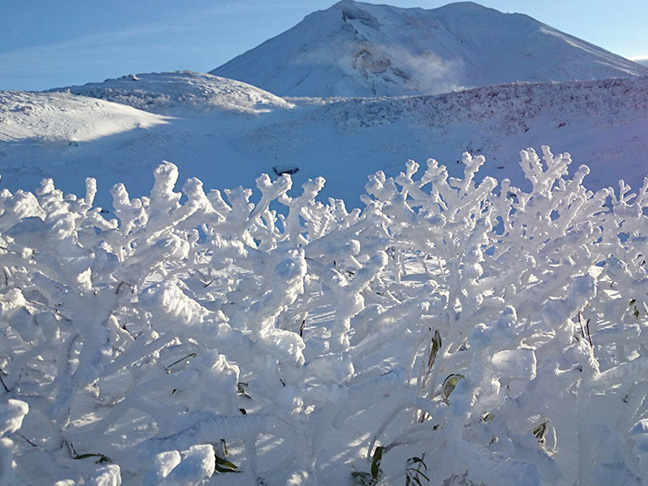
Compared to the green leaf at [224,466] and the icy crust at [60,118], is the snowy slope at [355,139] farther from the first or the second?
the green leaf at [224,466]

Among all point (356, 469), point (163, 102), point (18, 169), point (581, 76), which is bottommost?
point (356, 469)

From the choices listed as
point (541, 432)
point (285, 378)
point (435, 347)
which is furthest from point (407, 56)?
point (285, 378)

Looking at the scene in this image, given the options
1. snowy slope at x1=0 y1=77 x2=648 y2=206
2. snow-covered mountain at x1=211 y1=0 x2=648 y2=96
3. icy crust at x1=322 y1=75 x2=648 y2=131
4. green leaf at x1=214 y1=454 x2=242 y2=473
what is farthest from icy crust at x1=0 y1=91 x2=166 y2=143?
snow-covered mountain at x1=211 y1=0 x2=648 y2=96

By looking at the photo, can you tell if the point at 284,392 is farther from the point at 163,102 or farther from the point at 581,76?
the point at 581,76

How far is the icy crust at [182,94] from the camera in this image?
1880 centimetres

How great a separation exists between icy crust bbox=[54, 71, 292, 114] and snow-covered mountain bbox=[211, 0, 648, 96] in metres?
15.9

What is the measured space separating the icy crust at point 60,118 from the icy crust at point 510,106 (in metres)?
7.90

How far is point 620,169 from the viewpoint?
38.3 ft

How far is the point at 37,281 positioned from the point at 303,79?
4073cm

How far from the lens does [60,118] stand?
13758mm

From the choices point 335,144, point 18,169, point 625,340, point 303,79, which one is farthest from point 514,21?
point 625,340

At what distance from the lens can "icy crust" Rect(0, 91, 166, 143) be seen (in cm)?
1260

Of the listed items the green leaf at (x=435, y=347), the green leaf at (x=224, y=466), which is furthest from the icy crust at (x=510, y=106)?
the green leaf at (x=224, y=466)

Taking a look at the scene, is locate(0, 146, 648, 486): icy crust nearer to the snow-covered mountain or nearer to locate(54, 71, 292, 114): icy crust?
locate(54, 71, 292, 114): icy crust
